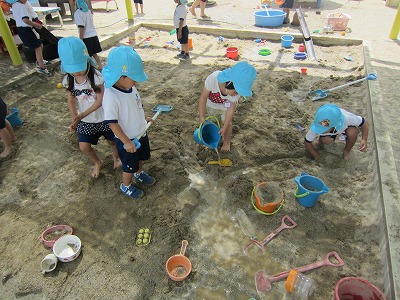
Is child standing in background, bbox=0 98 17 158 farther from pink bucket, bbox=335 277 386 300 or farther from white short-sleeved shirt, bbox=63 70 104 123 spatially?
pink bucket, bbox=335 277 386 300

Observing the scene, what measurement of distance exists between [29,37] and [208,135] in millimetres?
4061

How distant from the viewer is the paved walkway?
2.57 meters

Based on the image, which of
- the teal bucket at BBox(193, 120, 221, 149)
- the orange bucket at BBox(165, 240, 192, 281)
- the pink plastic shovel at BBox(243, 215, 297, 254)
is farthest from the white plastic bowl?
the teal bucket at BBox(193, 120, 221, 149)

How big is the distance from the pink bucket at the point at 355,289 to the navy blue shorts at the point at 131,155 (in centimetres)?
191

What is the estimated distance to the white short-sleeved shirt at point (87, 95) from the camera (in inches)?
106

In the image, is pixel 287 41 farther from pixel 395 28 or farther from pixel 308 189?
pixel 308 189

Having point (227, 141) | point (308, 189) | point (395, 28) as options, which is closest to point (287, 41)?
point (395, 28)

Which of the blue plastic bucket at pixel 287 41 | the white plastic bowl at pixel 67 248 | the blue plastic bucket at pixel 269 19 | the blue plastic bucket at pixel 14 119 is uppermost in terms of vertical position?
the blue plastic bucket at pixel 269 19

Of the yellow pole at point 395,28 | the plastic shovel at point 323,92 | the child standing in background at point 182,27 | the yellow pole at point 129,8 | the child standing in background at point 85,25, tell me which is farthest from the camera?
the yellow pole at point 129,8

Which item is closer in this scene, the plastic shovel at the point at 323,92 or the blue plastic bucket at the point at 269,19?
the plastic shovel at the point at 323,92

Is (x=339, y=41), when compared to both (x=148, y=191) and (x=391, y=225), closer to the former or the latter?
(x=391, y=225)

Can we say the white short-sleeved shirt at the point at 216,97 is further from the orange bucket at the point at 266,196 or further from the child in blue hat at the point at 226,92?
the orange bucket at the point at 266,196

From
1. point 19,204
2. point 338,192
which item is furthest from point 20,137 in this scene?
point 338,192

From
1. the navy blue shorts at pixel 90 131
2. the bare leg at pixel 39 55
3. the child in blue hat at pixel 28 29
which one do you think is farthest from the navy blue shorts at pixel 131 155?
the bare leg at pixel 39 55
